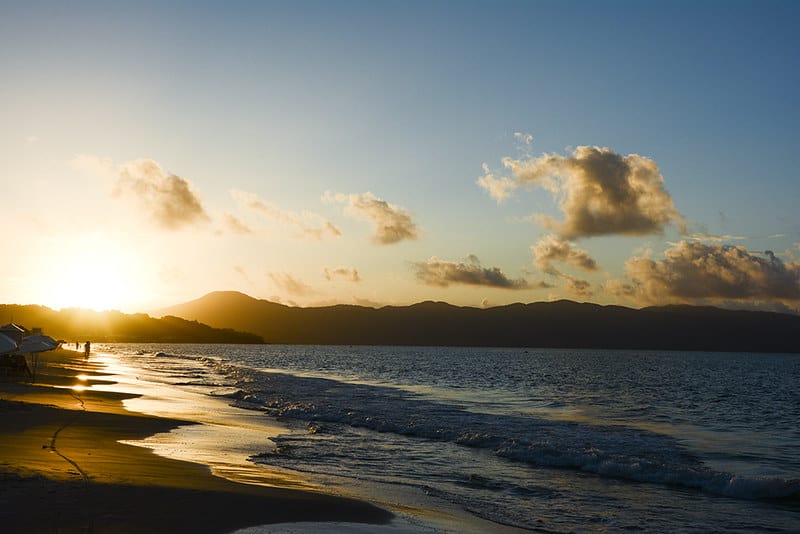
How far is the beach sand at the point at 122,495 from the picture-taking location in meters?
10.6

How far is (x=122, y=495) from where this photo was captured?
Answer: 1229 cm

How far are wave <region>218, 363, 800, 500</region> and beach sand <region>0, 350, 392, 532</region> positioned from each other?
622 centimetres

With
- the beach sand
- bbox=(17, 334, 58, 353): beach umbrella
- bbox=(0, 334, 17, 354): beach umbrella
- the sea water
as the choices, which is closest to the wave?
the sea water

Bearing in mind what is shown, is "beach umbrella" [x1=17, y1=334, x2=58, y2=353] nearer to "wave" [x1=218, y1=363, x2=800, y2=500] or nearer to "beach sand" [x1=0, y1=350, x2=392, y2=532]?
"wave" [x1=218, y1=363, x2=800, y2=500]

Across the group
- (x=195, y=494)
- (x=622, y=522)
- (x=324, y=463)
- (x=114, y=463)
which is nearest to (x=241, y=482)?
(x=195, y=494)

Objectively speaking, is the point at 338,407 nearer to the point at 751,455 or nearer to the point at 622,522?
the point at 751,455

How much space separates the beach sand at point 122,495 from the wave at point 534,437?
20.4 feet

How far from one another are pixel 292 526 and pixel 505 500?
20.8 ft

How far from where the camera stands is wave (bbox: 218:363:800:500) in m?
19.5

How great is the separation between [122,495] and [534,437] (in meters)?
19.1

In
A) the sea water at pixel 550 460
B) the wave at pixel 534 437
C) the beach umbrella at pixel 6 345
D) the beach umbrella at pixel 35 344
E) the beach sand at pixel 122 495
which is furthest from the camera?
the beach umbrella at pixel 35 344

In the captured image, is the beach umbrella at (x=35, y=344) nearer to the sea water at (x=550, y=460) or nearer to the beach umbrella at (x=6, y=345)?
the beach umbrella at (x=6, y=345)

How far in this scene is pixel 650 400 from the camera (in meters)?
54.9

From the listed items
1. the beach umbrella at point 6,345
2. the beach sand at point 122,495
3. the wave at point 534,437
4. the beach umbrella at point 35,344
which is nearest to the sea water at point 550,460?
the wave at point 534,437
